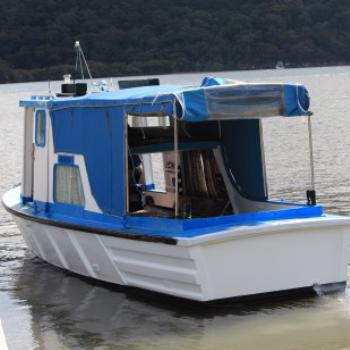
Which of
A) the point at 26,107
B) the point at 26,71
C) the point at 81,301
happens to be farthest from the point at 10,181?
the point at 26,71

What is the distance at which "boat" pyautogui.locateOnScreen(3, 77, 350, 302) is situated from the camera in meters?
11.8

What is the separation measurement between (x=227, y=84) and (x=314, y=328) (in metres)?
3.25

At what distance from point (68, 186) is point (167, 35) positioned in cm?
9577

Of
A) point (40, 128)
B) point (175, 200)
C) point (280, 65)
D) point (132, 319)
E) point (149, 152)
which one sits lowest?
point (132, 319)

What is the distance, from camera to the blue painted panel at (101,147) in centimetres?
1307

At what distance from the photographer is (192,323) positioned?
11805 mm

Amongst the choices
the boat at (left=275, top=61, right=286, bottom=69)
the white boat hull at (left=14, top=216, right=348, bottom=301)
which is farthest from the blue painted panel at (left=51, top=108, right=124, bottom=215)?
the boat at (left=275, top=61, right=286, bottom=69)

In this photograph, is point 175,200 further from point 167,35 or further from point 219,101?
point 167,35

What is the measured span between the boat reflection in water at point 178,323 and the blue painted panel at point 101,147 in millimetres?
1323

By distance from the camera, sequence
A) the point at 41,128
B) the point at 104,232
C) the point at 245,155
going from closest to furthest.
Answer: the point at 104,232
the point at 245,155
the point at 41,128

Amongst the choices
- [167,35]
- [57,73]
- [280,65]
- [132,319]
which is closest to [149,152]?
[132,319]

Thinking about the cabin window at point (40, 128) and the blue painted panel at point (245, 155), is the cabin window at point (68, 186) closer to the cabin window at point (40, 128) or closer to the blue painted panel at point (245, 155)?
the cabin window at point (40, 128)

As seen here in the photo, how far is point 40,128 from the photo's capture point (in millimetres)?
15391

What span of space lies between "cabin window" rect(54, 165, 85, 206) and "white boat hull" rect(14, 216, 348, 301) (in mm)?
1315
